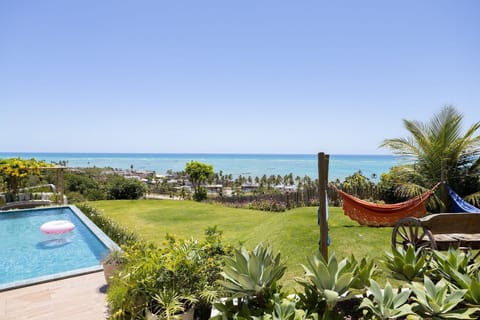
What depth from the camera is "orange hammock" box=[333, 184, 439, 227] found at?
5.28m

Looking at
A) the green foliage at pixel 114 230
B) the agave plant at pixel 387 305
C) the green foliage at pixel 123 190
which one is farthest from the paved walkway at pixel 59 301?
the green foliage at pixel 123 190

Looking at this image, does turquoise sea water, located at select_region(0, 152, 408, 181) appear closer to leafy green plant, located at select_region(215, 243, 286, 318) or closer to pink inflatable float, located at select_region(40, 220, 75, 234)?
pink inflatable float, located at select_region(40, 220, 75, 234)

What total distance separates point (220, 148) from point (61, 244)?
542ft

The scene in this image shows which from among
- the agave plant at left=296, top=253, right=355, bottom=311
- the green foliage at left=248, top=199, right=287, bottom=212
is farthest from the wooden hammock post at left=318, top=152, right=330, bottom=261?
the green foliage at left=248, top=199, right=287, bottom=212

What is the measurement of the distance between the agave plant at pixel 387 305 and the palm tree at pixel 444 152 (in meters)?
5.73

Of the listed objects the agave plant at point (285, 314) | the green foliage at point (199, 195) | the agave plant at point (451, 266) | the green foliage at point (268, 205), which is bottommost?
the green foliage at point (199, 195)

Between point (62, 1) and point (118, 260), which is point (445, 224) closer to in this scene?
point (118, 260)

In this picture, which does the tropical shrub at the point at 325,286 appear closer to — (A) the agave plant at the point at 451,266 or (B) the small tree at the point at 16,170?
(A) the agave plant at the point at 451,266

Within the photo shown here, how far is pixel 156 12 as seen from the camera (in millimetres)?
7113

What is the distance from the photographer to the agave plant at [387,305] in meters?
1.35

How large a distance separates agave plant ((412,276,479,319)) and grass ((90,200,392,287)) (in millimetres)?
1073

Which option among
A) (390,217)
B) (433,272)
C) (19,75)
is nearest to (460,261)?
(433,272)

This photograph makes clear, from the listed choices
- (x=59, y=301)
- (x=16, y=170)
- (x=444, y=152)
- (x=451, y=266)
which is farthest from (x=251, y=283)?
(x=16, y=170)

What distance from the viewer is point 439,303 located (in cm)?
139
